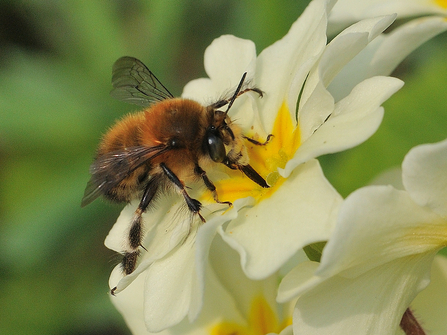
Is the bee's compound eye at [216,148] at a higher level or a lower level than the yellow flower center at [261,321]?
higher

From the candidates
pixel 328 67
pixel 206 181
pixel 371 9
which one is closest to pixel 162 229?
pixel 206 181

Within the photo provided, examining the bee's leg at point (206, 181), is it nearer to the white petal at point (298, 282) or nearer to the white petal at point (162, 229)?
the white petal at point (162, 229)

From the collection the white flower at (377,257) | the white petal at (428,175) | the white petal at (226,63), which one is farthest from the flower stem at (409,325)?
the white petal at (226,63)

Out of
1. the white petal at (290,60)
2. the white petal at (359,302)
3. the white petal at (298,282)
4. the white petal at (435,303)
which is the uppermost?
the white petal at (290,60)

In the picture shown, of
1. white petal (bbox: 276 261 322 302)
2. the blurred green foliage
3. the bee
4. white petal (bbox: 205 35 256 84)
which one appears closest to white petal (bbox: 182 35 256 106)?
white petal (bbox: 205 35 256 84)

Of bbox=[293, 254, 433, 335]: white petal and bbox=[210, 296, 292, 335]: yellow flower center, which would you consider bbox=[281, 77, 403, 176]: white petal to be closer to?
bbox=[293, 254, 433, 335]: white petal

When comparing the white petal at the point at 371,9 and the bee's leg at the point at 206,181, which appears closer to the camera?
the bee's leg at the point at 206,181
